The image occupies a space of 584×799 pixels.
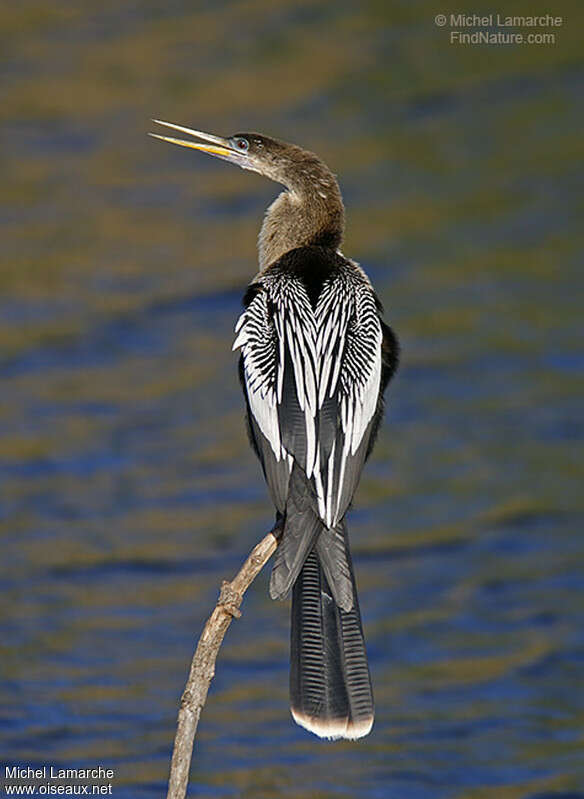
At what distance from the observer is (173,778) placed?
3941 millimetres

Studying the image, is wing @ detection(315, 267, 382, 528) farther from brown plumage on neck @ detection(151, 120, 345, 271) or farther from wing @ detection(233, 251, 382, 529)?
brown plumage on neck @ detection(151, 120, 345, 271)

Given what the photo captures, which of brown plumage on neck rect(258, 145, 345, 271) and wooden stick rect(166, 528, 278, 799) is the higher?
brown plumage on neck rect(258, 145, 345, 271)

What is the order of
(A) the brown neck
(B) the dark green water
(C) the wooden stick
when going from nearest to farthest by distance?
(C) the wooden stick < (A) the brown neck < (B) the dark green water

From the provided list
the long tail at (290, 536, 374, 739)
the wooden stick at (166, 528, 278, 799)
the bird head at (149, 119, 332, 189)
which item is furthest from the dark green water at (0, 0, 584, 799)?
the wooden stick at (166, 528, 278, 799)

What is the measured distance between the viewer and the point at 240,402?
11047mm

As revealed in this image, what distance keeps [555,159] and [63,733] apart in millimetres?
7739

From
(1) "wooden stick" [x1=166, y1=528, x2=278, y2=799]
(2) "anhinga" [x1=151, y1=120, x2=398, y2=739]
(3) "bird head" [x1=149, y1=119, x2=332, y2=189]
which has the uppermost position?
(3) "bird head" [x1=149, y1=119, x2=332, y2=189]

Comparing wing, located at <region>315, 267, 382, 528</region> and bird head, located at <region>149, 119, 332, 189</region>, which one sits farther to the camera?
bird head, located at <region>149, 119, 332, 189</region>

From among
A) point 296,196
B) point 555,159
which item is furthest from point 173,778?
point 555,159

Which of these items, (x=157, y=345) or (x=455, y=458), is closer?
(x=455, y=458)

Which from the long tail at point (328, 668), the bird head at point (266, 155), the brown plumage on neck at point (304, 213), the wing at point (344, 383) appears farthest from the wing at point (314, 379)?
the bird head at point (266, 155)

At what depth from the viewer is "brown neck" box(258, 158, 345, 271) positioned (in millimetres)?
5000

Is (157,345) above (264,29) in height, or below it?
below

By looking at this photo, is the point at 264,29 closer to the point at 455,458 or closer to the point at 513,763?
the point at 455,458
